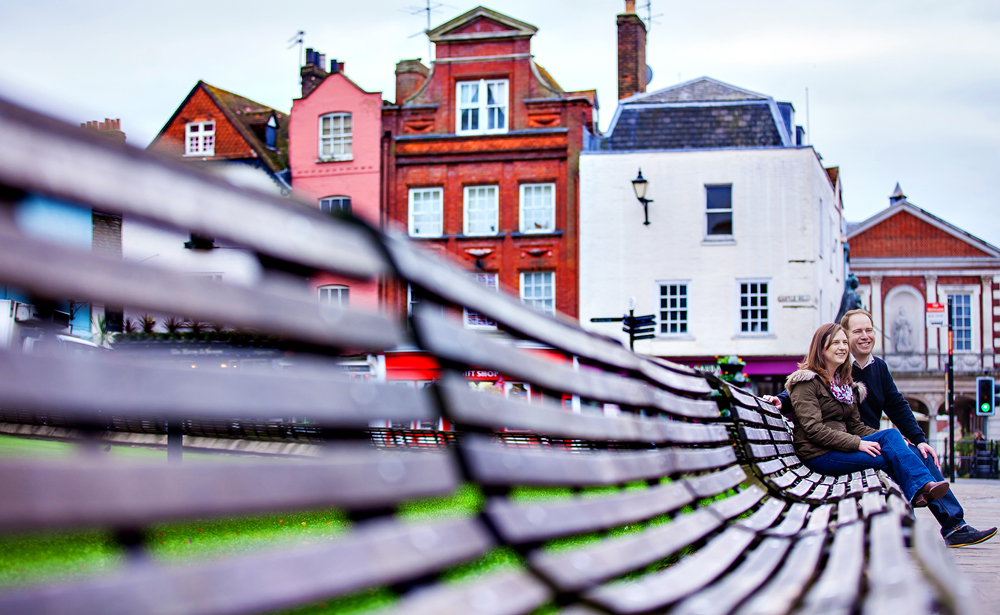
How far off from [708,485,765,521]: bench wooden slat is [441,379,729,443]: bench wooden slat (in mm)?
385

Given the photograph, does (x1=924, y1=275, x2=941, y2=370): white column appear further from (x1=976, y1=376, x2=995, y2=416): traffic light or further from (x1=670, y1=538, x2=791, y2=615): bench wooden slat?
(x1=670, y1=538, x2=791, y2=615): bench wooden slat

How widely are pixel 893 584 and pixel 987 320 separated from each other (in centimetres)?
4751

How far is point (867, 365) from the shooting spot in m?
7.05

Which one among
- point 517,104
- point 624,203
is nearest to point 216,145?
point 517,104

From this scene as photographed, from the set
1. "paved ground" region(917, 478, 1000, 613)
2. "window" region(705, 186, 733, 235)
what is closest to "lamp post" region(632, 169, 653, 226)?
"window" region(705, 186, 733, 235)

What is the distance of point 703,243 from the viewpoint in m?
29.1

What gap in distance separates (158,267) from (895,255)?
49.3 meters

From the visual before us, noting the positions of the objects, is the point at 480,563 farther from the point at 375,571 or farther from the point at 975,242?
the point at 975,242

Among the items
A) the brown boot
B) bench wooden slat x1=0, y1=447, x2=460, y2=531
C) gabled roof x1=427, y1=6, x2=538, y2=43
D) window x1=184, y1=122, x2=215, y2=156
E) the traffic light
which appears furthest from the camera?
window x1=184, y1=122, x2=215, y2=156

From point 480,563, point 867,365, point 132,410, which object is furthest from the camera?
point 867,365

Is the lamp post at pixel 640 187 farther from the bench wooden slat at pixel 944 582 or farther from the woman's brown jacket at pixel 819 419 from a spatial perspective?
the bench wooden slat at pixel 944 582

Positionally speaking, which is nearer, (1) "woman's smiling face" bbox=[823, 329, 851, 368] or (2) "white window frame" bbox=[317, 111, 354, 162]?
(1) "woman's smiling face" bbox=[823, 329, 851, 368]

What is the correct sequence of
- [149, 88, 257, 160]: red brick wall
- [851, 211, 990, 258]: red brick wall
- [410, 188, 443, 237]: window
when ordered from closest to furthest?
[410, 188, 443, 237]: window, [149, 88, 257, 160]: red brick wall, [851, 211, 990, 258]: red brick wall

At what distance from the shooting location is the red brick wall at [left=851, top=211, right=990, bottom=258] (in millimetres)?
46344
